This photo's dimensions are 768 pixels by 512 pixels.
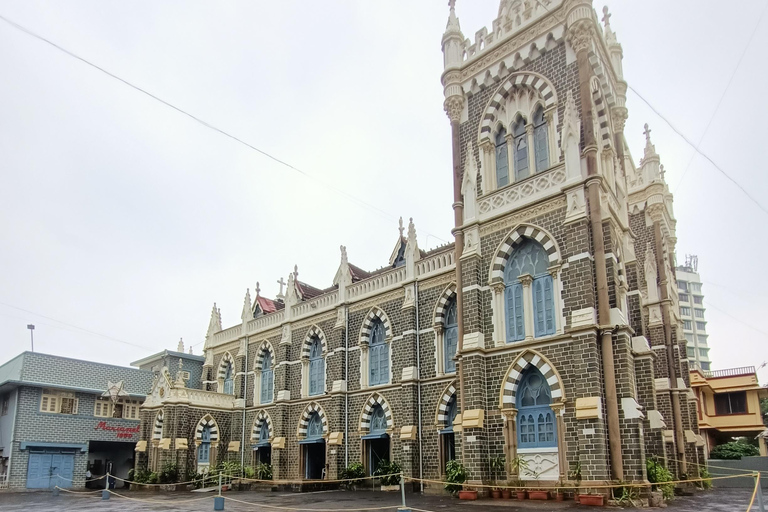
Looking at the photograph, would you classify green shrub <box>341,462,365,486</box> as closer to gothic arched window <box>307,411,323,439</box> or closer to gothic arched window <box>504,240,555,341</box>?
gothic arched window <box>307,411,323,439</box>

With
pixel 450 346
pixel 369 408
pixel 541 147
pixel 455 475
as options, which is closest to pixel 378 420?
pixel 369 408

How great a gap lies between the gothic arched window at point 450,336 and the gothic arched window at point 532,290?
467 cm

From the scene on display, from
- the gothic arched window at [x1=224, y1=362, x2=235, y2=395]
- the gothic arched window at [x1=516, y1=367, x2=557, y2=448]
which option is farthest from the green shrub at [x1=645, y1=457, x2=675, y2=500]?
the gothic arched window at [x1=224, y1=362, x2=235, y2=395]

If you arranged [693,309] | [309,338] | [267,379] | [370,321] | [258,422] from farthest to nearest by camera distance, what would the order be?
[693,309]
[267,379]
[258,422]
[309,338]
[370,321]

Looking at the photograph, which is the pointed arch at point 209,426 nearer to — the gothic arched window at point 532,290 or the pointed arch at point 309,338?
the pointed arch at point 309,338

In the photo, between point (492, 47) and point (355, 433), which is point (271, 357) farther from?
point (492, 47)

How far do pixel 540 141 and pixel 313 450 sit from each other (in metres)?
18.0

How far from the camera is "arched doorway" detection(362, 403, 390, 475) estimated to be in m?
25.0

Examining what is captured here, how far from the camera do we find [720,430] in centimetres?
4112

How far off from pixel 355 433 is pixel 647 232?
1528 cm

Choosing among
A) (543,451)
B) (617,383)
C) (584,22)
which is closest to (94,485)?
(543,451)

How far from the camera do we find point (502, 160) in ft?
66.1

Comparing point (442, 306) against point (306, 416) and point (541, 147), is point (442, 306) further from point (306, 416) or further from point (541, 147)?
point (306, 416)

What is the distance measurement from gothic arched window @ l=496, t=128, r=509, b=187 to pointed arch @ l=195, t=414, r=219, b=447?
20234 mm
